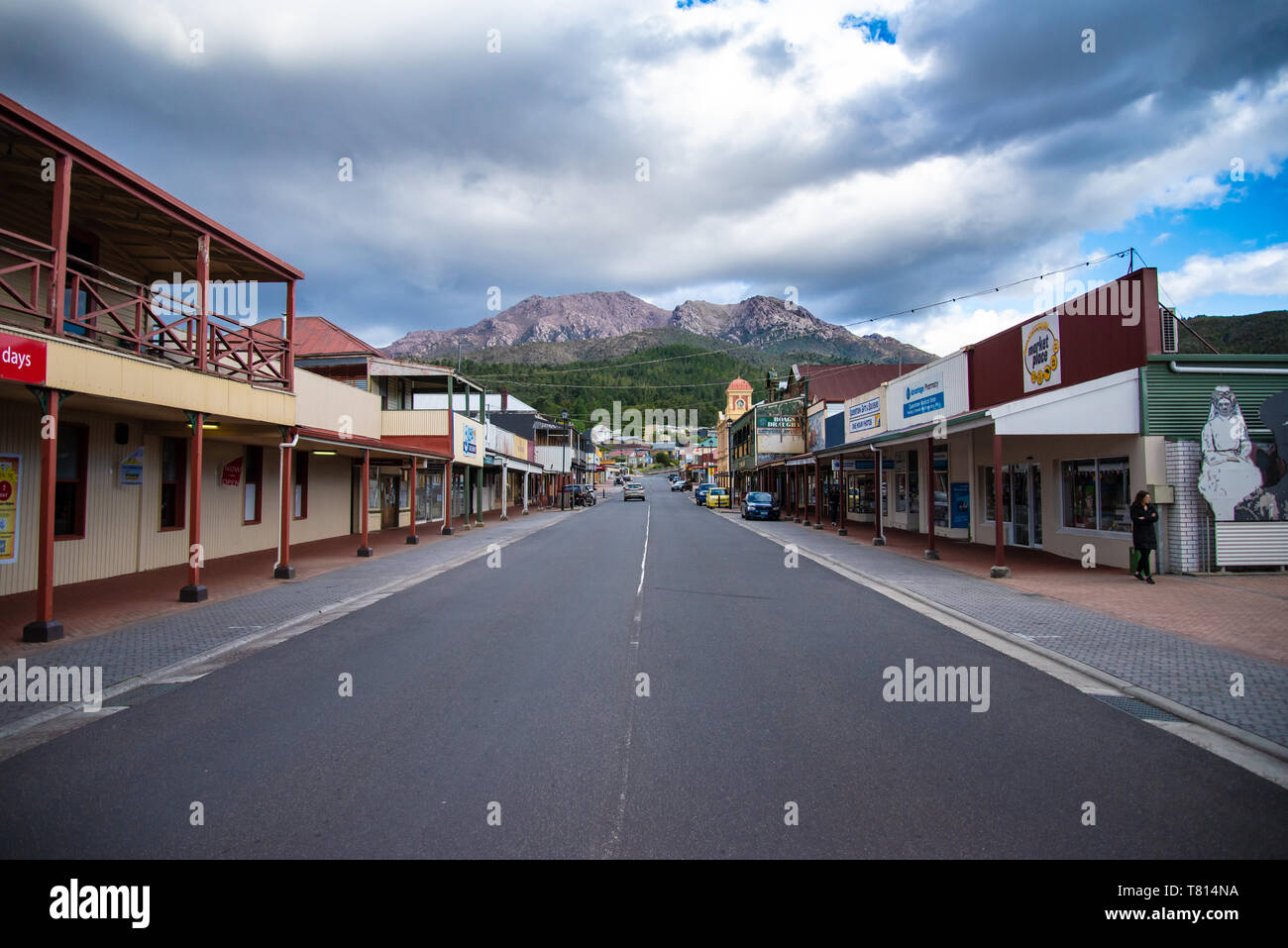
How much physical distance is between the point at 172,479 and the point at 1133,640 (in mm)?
17156

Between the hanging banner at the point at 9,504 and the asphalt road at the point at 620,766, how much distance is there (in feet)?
20.9

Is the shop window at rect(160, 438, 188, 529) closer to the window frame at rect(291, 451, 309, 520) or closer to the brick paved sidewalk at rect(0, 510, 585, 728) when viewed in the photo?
the brick paved sidewalk at rect(0, 510, 585, 728)

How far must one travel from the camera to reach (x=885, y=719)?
18.1 feet

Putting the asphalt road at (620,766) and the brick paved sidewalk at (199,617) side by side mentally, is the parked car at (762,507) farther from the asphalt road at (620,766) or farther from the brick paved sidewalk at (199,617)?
the asphalt road at (620,766)

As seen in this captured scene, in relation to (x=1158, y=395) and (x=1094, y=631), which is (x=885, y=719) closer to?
(x=1094, y=631)

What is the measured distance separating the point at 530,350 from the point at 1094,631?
7044 inches

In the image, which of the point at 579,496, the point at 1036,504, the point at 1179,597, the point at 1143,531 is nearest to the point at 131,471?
the point at 1179,597

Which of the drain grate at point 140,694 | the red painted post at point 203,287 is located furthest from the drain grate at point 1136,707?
the red painted post at point 203,287

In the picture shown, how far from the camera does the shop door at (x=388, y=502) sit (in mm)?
27156

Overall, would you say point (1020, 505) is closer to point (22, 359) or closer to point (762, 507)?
point (762, 507)

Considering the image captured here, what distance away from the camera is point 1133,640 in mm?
8031

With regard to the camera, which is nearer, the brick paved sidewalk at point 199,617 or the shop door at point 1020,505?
the brick paved sidewalk at point 199,617
